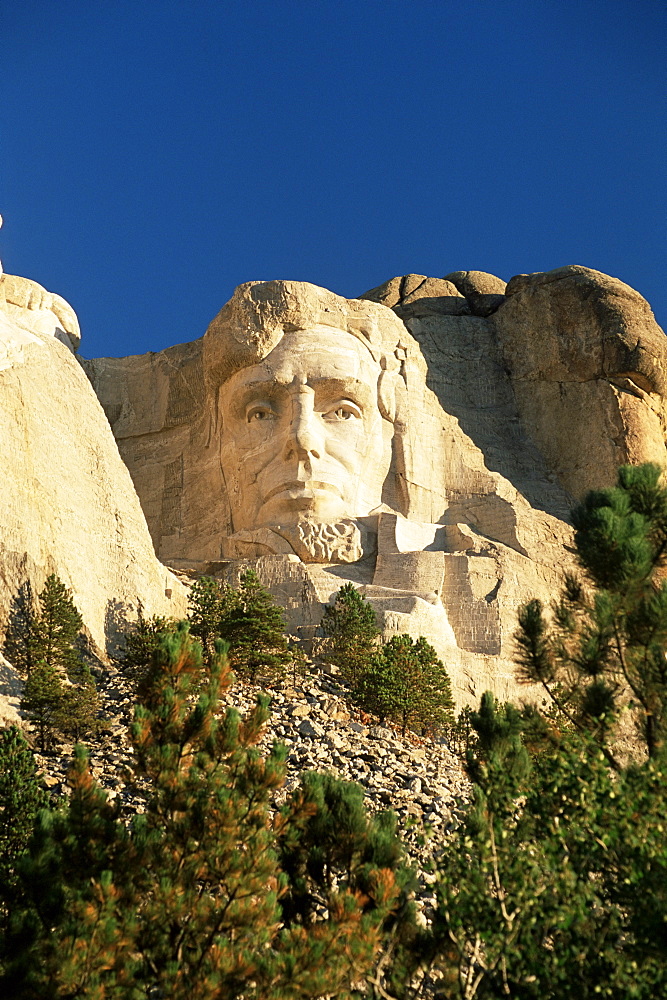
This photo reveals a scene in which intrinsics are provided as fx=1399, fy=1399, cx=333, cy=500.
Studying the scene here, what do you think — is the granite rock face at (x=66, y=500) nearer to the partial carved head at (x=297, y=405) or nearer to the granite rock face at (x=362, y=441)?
the granite rock face at (x=362, y=441)

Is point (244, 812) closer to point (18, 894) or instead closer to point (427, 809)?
point (18, 894)

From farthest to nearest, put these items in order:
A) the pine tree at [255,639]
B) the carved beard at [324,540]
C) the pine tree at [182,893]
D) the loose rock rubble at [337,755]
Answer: the carved beard at [324,540] < the pine tree at [255,639] < the loose rock rubble at [337,755] < the pine tree at [182,893]

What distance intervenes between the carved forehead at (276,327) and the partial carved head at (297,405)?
2 centimetres

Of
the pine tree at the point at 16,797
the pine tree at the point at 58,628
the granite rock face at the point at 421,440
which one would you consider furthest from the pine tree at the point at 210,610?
the pine tree at the point at 16,797

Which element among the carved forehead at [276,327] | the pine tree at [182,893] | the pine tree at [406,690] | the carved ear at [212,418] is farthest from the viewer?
the carved ear at [212,418]

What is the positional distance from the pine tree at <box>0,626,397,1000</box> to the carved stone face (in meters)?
12.1

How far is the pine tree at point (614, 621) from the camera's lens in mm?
10695

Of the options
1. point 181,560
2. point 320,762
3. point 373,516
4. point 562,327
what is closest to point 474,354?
point 562,327

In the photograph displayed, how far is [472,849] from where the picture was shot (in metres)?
8.86

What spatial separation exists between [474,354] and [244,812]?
57.8ft

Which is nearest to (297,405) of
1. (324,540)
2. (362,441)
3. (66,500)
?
(362,441)

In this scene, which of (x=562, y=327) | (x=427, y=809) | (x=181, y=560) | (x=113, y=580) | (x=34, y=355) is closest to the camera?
(x=427, y=809)

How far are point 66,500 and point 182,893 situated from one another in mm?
9103

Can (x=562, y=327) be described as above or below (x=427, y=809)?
above
